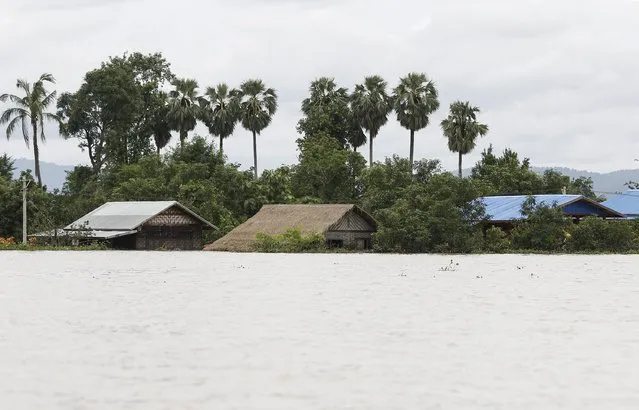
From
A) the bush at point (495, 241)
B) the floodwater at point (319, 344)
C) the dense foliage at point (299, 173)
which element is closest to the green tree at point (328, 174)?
the dense foliage at point (299, 173)

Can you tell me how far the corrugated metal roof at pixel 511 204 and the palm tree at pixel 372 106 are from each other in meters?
17.6

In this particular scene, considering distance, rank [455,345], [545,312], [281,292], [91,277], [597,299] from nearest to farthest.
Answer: [455,345], [545,312], [597,299], [281,292], [91,277]

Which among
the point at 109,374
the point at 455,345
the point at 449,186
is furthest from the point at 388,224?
the point at 109,374

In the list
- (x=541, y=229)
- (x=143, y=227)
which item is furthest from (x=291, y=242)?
(x=541, y=229)

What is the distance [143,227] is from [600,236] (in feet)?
90.5

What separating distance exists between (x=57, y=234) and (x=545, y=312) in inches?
1862

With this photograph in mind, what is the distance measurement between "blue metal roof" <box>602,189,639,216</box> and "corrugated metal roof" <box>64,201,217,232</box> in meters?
29.4

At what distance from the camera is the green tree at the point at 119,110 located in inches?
3258

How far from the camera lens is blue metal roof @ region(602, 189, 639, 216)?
Answer: 7488 centimetres

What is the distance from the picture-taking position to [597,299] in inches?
1019

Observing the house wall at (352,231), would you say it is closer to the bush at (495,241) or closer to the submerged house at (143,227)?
the bush at (495,241)

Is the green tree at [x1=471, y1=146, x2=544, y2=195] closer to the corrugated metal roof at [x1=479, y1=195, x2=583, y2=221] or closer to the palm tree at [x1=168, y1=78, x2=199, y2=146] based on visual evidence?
the corrugated metal roof at [x1=479, y1=195, x2=583, y2=221]

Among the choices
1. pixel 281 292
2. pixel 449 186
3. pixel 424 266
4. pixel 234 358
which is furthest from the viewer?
pixel 449 186

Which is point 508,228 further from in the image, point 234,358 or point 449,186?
point 234,358
